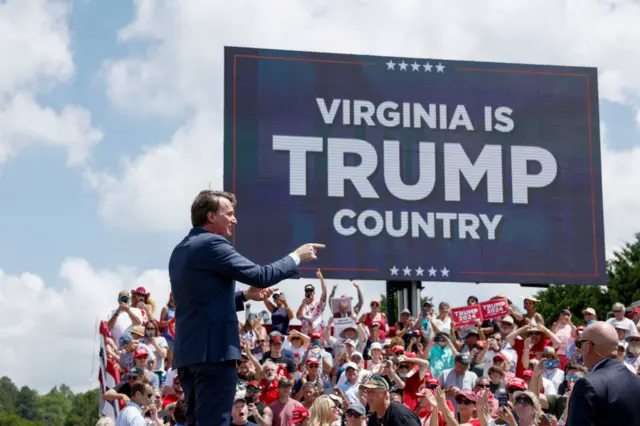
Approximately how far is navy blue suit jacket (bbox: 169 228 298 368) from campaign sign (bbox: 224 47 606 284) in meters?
15.0

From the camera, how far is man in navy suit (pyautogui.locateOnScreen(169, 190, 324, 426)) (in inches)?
185

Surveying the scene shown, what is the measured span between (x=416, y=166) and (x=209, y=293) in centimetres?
1689

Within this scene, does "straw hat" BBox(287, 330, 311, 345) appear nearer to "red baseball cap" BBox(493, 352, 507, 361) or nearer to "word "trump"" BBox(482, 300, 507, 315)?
"word "trump"" BBox(482, 300, 507, 315)

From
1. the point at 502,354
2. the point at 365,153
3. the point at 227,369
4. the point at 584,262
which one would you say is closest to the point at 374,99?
the point at 365,153

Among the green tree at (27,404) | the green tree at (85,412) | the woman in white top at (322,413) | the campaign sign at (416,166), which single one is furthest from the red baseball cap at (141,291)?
the green tree at (27,404)

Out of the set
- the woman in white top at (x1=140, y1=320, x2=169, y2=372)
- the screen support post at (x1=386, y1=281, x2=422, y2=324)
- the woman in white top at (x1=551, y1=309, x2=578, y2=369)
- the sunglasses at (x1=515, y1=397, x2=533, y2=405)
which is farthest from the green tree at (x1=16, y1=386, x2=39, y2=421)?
the sunglasses at (x1=515, y1=397, x2=533, y2=405)

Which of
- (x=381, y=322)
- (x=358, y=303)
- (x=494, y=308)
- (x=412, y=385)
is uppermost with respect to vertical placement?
(x=358, y=303)

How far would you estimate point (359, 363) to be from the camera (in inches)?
567

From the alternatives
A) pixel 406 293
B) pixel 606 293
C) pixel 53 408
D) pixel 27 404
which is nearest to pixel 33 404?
pixel 27 404

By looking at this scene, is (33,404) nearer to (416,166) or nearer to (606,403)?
(416,166)

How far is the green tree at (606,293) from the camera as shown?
39094mm

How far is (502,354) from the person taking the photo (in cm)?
1400

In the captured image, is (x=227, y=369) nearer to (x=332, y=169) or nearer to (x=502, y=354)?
(x=502, y=354)

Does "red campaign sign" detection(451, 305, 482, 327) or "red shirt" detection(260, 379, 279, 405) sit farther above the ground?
"red campaign sign" detection(451, 305, 482, 327)
